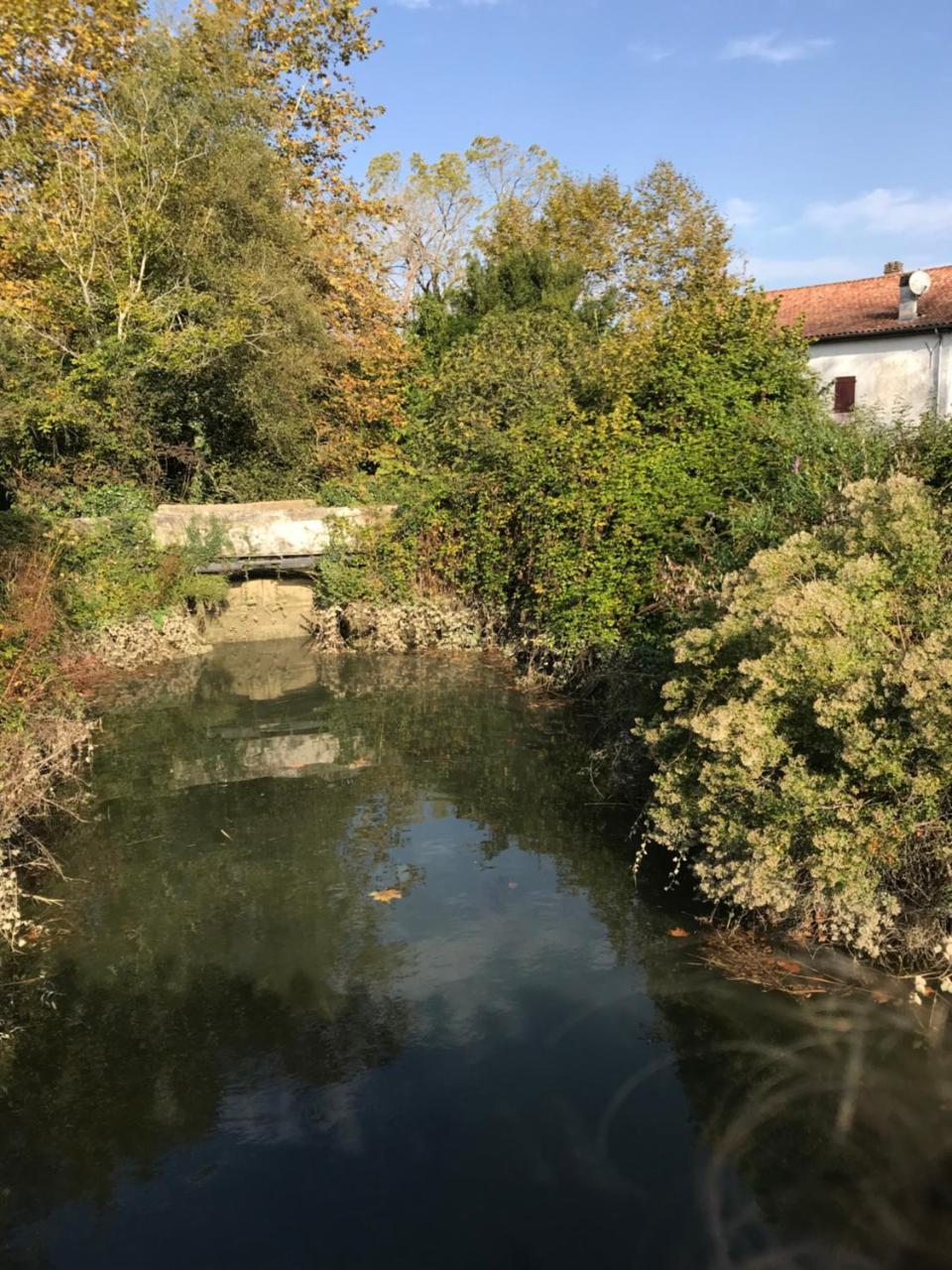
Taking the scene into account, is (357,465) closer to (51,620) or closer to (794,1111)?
(51,620)

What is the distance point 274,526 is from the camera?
14703 millimetres

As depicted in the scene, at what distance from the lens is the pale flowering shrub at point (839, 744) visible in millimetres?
4871

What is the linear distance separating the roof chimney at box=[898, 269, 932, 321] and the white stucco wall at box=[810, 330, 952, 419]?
778 millimetres

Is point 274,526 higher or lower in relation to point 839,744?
higher

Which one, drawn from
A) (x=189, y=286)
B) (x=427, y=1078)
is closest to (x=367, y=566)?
(x=189, y=286)

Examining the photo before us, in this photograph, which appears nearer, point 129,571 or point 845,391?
point 129,571

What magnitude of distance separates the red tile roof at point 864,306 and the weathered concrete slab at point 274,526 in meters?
17.8

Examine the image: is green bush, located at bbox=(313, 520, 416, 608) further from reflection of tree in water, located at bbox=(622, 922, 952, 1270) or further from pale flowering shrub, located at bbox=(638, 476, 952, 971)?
reflection of tree in water, located at bbox=(622, 922, 952, 1270)

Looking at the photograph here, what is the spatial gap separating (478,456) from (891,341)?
1987 centimetres

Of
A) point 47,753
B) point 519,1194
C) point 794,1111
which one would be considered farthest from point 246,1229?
point 47,753

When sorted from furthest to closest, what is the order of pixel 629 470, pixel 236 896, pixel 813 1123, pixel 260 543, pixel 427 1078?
pixel 260 543 → pixel 629 470 → pixel 236 896 → pixel 427 1078 → pixel 813 1123

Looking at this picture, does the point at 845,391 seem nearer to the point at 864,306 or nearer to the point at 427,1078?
the point at 864,306

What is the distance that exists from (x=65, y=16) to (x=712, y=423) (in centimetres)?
1448

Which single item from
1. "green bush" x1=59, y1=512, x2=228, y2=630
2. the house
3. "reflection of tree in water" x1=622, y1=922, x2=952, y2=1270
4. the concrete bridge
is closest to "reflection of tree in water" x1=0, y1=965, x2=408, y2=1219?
"reflection of tree in water" x1=622, y1=922, x2=952, y2=1270
